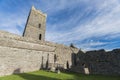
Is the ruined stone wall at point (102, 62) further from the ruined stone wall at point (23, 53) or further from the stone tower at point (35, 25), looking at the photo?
the stone tower at point (35, 25)

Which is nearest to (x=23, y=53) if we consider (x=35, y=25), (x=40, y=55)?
(x=40, y=55)

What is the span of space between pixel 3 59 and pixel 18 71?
270cm

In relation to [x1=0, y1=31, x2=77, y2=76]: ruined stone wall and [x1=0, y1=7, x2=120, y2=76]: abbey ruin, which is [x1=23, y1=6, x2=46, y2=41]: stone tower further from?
[x1=0, y1=31, x2=77, y2=76]: ruined stone wall

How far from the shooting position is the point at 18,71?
18312 mm

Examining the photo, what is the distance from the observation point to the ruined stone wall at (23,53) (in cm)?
1703

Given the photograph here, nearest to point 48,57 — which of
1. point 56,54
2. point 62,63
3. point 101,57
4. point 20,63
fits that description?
point 56,54

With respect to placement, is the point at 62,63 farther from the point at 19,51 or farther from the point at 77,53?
the point at 19,51

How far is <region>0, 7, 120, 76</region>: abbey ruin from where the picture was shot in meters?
17.6

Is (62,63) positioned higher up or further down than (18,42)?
further down

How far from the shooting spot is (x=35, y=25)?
31094 millimetres

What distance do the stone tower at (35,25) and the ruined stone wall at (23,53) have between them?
253 inches

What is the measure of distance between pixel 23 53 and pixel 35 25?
42.1 feet

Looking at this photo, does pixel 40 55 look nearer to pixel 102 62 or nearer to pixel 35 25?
pixel 35 25

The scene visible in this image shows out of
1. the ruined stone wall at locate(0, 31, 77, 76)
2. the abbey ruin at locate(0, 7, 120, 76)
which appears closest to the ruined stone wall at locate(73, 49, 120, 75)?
the abbey ruin at locate(0, 7, 120, 76)
